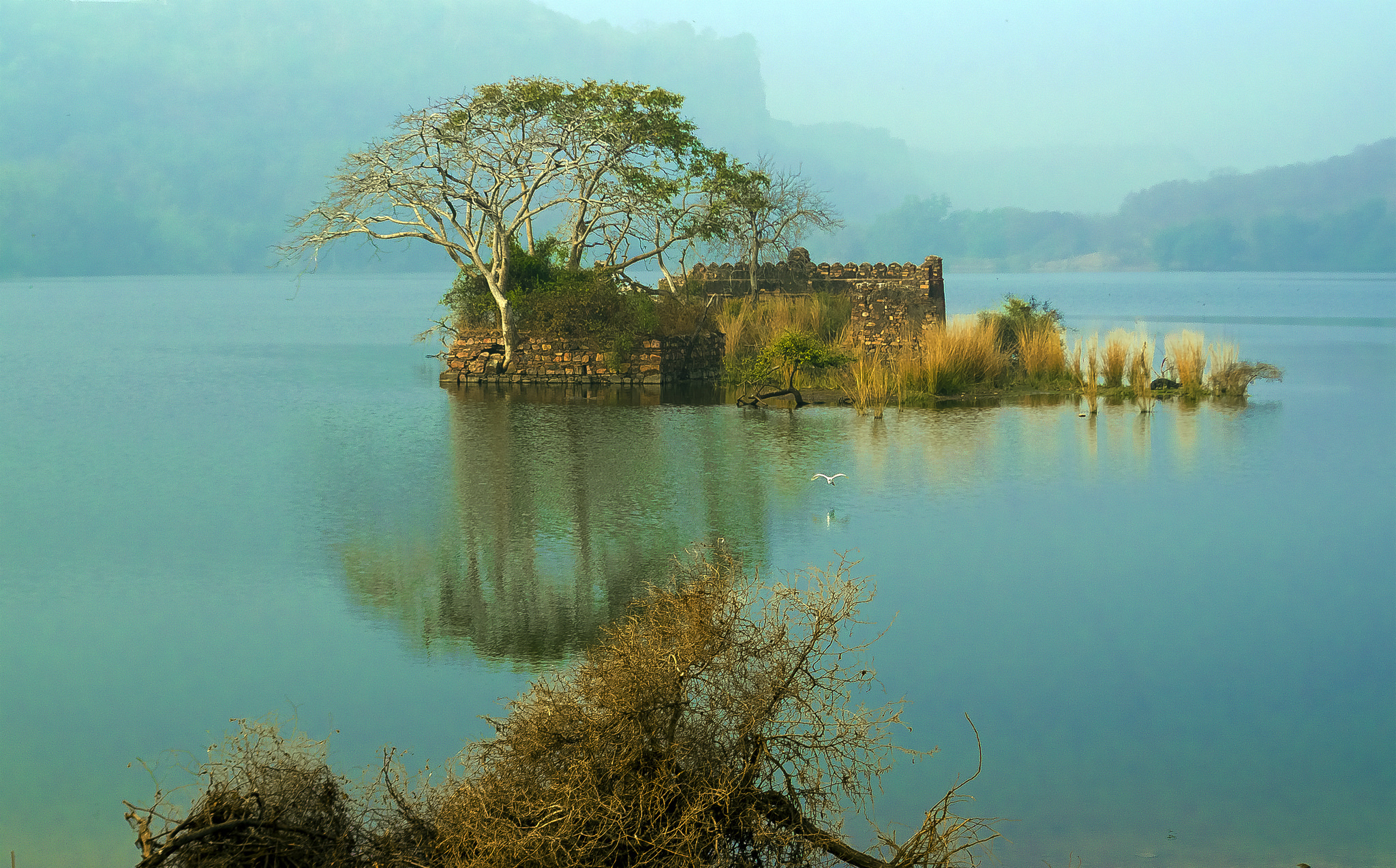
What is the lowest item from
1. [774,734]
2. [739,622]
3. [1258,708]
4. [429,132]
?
[1258,708]

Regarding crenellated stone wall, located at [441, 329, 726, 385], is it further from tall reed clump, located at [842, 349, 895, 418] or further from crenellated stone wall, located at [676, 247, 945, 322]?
crenellated stone wall, located at [676, 247, 945, 322]

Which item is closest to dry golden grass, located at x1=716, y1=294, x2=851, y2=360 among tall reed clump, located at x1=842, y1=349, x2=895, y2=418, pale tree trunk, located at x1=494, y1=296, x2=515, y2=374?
tall reed clump, located at x1=842, y1=349, x2=895, y2=418

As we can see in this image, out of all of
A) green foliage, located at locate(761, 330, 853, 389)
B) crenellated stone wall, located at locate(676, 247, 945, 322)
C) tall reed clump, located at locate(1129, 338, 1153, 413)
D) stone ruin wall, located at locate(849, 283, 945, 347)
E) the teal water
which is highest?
crenellated stone wall, located at locate(676, 247, 945, 322)

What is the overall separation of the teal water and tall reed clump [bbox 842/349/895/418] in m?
0.68

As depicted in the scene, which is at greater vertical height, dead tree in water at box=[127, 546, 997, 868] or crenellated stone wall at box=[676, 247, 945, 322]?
crenellated stone wall at box=[676, 247, 945, 322]

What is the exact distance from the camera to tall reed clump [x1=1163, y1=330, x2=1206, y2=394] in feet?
71.4

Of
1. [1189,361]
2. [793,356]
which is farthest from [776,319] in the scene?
[1189,361]

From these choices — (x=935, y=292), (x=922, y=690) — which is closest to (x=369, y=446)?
(x=922, y=690)

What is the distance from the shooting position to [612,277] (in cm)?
2614

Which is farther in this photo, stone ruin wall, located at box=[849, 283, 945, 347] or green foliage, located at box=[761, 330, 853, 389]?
stone ruin wall, located at box=[849, 283, 945, 347]

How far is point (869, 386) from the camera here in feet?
65.2

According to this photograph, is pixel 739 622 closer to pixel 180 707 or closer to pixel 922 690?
pixel 922 690

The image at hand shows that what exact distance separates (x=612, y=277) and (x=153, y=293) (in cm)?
8961

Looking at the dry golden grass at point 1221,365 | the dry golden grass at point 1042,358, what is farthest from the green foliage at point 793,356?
the dry golden grass at point 1221,365
